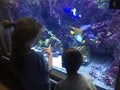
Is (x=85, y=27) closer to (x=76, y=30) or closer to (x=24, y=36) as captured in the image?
(x=76, y=30)

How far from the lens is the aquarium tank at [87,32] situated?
2.04m

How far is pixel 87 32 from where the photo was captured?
2252 mm

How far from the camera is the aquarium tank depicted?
2.04 metres

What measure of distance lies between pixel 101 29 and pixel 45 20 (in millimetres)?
877

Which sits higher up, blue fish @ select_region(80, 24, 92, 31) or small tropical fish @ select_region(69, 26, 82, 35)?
blue fish @ select_region(80, 24, 92, 31)

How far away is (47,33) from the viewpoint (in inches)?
110

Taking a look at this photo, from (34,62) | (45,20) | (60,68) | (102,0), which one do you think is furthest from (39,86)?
(102,0)

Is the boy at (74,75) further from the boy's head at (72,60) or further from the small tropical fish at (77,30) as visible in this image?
the small tropical fish at (77,30)

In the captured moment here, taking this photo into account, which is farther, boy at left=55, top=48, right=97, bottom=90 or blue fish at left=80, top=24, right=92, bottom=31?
blue fish at left=80, top=24, right=92, bottom=31

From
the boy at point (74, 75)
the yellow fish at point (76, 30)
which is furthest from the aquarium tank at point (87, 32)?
the boy at point (74, 75)

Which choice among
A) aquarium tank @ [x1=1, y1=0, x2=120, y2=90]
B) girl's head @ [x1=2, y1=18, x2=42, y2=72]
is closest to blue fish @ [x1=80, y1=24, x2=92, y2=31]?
aquarium tank @ [x1=1, y1=0, x2=120, y2=90]

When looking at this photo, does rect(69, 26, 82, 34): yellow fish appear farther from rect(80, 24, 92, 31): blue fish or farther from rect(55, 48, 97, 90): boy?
rect(55, 48, 97, 90): boy

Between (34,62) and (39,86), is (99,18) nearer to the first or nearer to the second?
(34,62)

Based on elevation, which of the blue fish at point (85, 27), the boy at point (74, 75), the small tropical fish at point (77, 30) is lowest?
the boy at point (74, 75)
